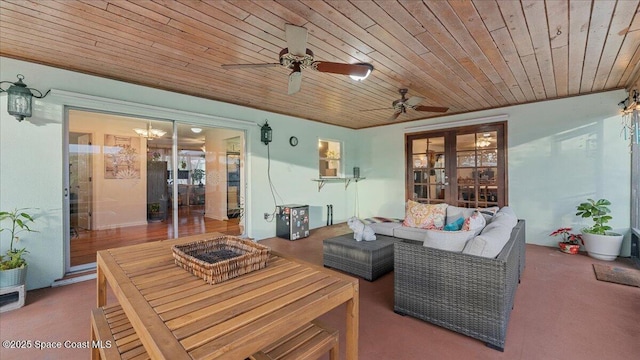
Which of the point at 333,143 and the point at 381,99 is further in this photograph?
the point at 333,143

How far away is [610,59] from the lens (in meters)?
2.89

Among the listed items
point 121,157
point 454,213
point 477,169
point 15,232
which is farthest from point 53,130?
point 477,169

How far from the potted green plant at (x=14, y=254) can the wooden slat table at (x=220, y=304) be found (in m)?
1.80

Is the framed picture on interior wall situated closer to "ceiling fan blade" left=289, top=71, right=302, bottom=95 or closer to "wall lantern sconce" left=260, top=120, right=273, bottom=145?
"wall lantern sconce" left=260, top=120, right=273, bottom=145

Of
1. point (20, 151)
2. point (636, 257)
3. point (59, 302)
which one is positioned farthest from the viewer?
point (636, 257)

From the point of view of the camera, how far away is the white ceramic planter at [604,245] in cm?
364

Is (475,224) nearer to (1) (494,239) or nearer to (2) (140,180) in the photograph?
(1) (494,239)

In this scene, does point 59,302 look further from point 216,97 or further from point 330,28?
point 330,28

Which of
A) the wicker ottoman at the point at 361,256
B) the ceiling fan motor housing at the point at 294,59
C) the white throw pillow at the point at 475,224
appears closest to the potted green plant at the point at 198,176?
the wicker ottoman at the point at 361,256

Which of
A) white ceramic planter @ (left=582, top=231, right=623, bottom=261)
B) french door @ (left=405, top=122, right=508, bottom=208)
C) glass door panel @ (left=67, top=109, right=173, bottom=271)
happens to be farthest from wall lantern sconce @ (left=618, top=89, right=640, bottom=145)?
glass door panel @ (left=67, top=109, right=173, bottom=271)

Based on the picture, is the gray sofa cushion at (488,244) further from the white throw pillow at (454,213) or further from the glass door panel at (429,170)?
the glass door panel at (429,170)

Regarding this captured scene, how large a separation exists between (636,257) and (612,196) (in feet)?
2.93

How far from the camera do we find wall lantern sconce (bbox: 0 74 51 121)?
2.67 meters

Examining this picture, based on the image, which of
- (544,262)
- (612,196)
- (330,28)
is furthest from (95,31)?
(612,196)
